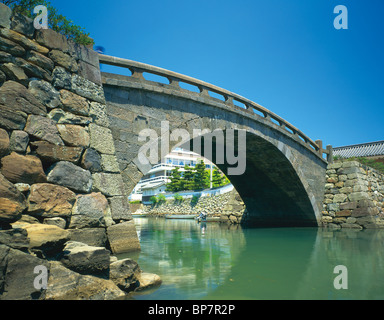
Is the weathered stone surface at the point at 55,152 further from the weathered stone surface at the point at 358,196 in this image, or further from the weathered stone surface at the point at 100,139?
the weathered stone surface at the point at 358,196

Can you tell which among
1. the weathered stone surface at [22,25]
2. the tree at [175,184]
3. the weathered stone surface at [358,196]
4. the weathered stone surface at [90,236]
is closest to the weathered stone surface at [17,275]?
the weathered stone surface at [90,236]

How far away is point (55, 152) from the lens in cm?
407

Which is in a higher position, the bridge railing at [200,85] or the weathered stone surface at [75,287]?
the bridge railing at [200,85]

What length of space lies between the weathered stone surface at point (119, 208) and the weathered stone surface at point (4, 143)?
1.82 metres

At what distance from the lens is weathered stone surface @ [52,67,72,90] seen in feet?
14.8

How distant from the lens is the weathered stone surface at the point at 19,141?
3.58 metres

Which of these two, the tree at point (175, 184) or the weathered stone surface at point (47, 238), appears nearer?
the weathered stone surface at point (47, 238)

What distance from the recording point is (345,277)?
12.9 feet

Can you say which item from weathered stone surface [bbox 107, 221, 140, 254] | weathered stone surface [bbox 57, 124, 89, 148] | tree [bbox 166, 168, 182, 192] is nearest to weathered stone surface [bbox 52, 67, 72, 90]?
weathered stone surface [bbox 57, 124, 89, 148]

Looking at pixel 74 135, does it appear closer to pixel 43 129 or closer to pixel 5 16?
pixel 43 129

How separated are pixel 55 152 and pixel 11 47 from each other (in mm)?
1717

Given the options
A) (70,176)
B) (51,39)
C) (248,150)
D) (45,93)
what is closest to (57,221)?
(70,176)

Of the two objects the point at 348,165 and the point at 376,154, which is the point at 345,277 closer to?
the point at 348,165
